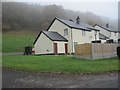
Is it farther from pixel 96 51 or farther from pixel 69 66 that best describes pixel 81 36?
pixel 69 66

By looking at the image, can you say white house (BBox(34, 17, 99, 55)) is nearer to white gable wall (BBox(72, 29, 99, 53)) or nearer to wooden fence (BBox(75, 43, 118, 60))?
white gable wall (BBox(72, 29, 99, 53))

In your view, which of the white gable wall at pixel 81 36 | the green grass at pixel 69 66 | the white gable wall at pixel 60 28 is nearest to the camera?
the green grass at pixel 69 66

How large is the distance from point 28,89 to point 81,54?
10935 millimetres

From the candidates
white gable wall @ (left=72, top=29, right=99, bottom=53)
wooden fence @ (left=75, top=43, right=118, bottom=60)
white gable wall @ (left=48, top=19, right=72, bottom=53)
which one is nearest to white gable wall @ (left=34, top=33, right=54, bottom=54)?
white gable wall @ (left=48, top=19, right=72, bottom=53)

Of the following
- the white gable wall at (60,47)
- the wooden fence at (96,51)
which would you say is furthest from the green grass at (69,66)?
the white gable wall at (60,47)

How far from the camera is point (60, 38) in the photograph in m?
27.5

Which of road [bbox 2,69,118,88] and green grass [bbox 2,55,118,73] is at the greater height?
green grass [bbox 2,55,118,73]

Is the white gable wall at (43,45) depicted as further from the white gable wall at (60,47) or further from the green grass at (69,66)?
the green grass at (69,66)

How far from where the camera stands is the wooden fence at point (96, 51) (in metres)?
14.6

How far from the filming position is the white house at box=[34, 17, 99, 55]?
85.1ft

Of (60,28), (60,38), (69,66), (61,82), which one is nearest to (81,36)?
(60,28)

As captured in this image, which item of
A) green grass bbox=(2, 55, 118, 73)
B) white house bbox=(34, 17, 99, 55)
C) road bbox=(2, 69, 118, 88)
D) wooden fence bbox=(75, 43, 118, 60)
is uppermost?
white house bbox=(34, 17, 99, 55)

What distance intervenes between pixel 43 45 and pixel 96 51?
14.3m

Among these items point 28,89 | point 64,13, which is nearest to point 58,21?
point 64,13
